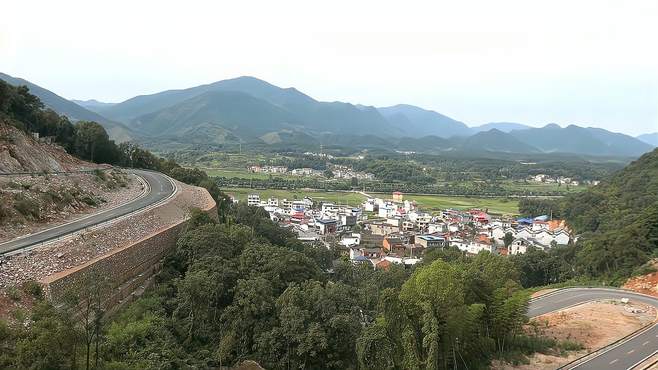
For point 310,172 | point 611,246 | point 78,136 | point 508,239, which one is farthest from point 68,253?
point 310,172

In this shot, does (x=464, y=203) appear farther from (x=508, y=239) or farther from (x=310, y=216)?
(x=310, y=216)

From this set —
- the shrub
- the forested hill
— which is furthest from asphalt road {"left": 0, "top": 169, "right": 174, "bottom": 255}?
the forested hill

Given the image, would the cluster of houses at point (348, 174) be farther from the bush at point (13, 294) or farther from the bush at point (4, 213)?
the bush at point (13, 294)

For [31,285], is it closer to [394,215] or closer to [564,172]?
[394,215]

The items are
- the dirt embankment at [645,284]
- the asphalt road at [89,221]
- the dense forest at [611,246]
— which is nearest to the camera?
the asphalt road at [89,221]

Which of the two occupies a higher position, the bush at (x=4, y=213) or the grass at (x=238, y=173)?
the bush at (x=4, y=213)

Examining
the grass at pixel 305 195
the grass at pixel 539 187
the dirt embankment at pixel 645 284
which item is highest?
the dirt embankment at pixel 645 284

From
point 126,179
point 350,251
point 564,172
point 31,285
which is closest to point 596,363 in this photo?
point 31,285

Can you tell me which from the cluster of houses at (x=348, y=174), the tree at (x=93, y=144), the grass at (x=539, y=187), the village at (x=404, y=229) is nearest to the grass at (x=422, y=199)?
the village at (x=404, y=229)
